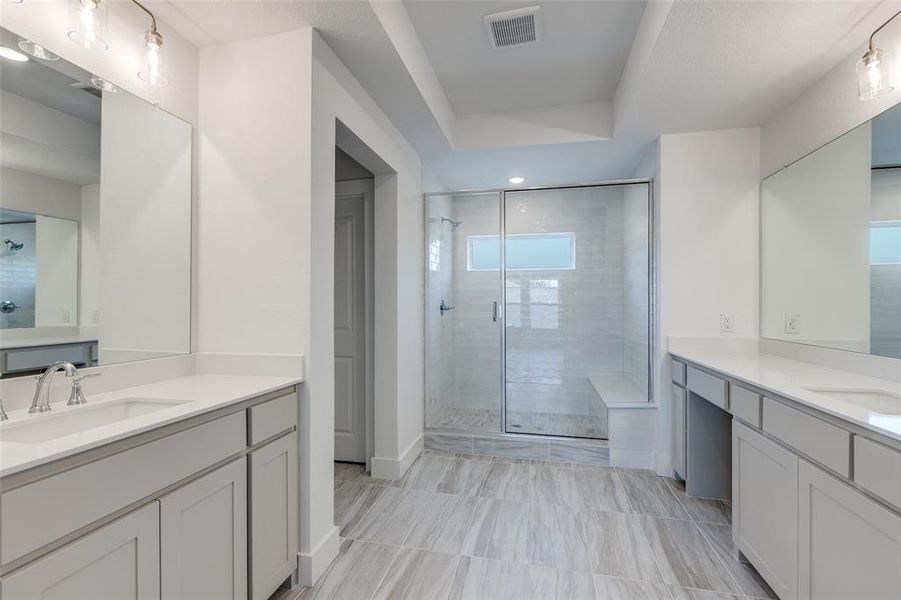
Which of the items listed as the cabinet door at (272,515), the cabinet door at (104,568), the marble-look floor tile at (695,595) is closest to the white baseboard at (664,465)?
the marble-look floor tile at (695,595)

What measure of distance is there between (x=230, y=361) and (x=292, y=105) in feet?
3.72

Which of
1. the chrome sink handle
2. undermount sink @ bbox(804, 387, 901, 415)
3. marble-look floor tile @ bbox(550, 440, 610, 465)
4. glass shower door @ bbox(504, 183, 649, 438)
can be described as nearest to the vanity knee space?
undermount sink @ bbox(804, 387, 901, 415)

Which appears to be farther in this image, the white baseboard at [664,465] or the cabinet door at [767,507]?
the white baseboard at [664,465]

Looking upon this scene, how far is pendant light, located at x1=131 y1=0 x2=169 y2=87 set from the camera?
1463 mm

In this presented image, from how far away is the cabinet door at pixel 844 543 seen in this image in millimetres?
1032

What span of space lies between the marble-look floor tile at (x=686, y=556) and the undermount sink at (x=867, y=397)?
88 cm

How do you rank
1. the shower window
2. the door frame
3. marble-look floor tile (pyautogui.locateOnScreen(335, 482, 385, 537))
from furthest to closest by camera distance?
the shower window, the door frame, marble-look floor tile (pyautogui.locateOnScreen(335, 482, 385, 537))

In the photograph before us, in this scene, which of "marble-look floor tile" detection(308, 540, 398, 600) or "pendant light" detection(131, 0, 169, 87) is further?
"marble-look floor tile" detection(308, 540, 398, 600)

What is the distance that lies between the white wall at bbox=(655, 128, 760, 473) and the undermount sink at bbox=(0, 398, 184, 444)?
2835 millimetres

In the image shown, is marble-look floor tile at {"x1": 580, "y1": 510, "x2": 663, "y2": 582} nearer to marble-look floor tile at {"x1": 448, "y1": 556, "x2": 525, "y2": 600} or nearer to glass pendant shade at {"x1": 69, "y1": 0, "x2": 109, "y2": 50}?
marble-look floor tile at {"x1": 448, "y1": 556, "x2": 525, "y2": 600}

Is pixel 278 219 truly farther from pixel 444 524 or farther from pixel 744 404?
pixel 744 404

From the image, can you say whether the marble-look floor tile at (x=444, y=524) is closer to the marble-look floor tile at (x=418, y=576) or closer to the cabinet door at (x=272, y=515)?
the marble-look floor tile at (x=418, y=576)

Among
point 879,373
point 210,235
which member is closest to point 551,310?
point 879,373

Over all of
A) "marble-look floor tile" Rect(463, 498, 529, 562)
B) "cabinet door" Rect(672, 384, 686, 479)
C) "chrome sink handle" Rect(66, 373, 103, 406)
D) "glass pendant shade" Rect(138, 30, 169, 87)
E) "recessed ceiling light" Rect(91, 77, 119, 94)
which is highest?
"glass pendant shade" Rect(138, 30, 169, 87)
